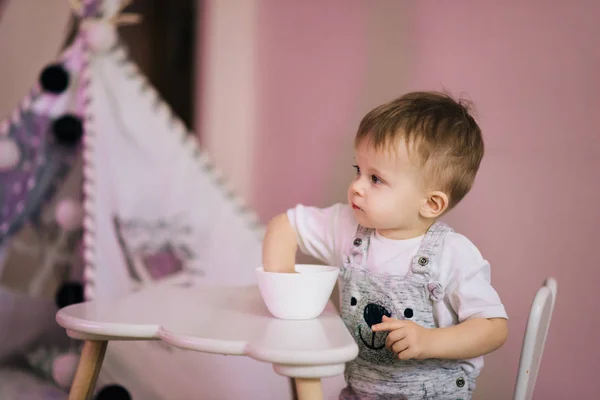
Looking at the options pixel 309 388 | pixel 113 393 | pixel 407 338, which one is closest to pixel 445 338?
pixel 407 338

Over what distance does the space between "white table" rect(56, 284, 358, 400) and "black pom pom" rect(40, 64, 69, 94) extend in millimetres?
610

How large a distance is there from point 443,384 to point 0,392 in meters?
0.98

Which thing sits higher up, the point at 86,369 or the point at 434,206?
the point at 434,206

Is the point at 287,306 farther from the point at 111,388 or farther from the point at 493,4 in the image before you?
the point at 493,4

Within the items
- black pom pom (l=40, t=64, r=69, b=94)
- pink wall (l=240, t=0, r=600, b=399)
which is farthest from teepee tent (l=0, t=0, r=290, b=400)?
pink wall (l=240, t=0, r=600, b=399)

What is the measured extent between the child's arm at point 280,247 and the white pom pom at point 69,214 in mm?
615

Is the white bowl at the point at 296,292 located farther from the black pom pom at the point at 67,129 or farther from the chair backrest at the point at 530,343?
the black pom pom at the point at 67,129

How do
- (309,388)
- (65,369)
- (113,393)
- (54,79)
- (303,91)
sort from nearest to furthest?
(309,388) < (113,393) < (65,369) < (54,79) < (303,91)

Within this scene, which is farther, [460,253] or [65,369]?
[65,369]

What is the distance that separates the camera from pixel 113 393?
4.13 ft

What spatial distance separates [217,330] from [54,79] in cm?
87

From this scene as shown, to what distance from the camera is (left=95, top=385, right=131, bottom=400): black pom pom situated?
1255 mm

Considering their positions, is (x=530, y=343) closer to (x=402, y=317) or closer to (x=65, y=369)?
(x=402, y=317)

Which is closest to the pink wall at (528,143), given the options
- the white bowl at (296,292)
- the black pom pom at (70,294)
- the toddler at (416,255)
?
the toddler at (416,255)
